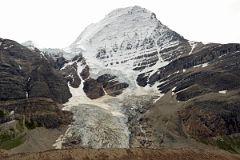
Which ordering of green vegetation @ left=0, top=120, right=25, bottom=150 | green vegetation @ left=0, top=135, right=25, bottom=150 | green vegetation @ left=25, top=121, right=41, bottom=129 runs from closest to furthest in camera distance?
green vegetation @ left=0, top=135, right=25, bottom=150 < green vegetation @ left=0, top=120, right=25, bottom=150 < green vegetation @ left=25, top=121, right=41, bottom=129

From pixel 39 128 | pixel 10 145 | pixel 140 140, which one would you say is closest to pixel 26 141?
pixel 10 145

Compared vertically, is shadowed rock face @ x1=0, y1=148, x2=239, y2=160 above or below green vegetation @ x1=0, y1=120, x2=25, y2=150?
above

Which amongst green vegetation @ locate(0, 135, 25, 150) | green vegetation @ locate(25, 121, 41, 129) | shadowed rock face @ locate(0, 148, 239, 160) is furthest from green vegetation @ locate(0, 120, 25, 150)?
shadowed rock face @ locate(0, 148, 239, 160)

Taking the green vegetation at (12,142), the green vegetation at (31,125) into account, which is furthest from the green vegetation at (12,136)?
the green vegetation at (31,125)

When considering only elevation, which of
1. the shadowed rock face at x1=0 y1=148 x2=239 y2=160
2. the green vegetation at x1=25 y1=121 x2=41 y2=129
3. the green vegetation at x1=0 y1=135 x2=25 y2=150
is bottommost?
the green vegetation at x1=0 y1=135 x2=25 y2=150

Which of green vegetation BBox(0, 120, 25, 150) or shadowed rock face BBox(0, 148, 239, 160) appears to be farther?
green vegetation BBox(0, 120, 25, 150)

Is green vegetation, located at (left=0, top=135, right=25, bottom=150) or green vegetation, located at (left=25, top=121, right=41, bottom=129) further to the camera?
green vegetation, located at (left=25, top=121, right=41, bottom=129)

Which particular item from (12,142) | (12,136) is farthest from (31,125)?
(12,142)

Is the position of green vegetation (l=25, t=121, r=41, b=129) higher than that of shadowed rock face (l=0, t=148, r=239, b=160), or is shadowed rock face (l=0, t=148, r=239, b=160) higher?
shadowed rock face (l=0, t=148, r=239, b=160)

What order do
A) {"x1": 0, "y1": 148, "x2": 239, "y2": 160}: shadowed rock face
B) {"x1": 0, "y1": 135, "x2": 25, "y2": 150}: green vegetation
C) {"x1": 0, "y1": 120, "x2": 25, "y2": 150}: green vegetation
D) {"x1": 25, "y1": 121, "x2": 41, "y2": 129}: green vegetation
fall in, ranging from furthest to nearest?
{"x1": 25, "y1": 121, "x2": 41, "y2": 129}: green vegetation < {"x1": 0, "y1": 120, "x2": 25, "y2": 150}: green vegetation < {"x1": 0, "y1": 135, "x2": 25, "y2": 150}: green vegetation < {"x1": 0, "y1": 148, "x2": 239, "y2": 160}: shadowed rock face

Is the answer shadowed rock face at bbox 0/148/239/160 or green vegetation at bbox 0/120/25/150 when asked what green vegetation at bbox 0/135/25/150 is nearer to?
green vegetation at bbox 0/120/25/150

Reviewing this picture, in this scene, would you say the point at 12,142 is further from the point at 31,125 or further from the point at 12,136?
the point at 31,125

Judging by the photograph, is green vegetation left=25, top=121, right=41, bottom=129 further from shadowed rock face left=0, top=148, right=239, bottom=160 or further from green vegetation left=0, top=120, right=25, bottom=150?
shadowed rock face left=0, top=148, right=239, bottom=160

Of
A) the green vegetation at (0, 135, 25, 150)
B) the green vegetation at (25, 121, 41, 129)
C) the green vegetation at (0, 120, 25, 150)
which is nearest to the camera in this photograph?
the green vegetation at (0, 135, 25, 150)
